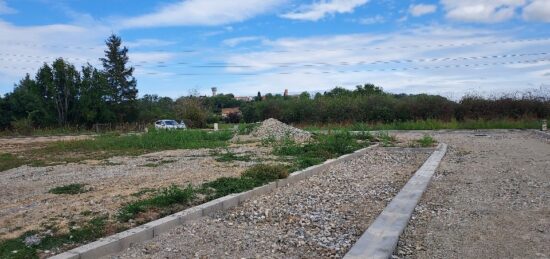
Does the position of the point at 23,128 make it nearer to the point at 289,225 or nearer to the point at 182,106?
the point at 182,106

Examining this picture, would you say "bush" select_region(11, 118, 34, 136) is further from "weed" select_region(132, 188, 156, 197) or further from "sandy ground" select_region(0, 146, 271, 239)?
"weed" select_region(132, 188, 156, 197)

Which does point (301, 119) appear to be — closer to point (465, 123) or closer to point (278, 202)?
point (465, 123)

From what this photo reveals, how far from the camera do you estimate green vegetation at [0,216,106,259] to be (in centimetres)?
395

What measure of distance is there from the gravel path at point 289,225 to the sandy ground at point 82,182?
1.29m

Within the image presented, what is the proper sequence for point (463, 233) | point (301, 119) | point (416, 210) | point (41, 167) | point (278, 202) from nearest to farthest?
point (463, 233) < point (416, 210) < point (278, 202) < point (41, 167) < point (301, 119)

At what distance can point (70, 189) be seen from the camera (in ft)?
24.0

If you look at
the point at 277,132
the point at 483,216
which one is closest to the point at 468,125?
the point at 277,132

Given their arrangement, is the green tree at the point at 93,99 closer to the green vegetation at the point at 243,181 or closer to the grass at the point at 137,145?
the grass at the point at 137,145

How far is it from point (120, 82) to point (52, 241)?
55121mm

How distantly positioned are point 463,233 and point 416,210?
3.87ft

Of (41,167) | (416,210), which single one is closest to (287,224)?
(416,210)

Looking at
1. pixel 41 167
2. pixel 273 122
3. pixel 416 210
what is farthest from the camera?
pixel 273 122

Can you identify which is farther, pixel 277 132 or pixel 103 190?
pixel 277 132

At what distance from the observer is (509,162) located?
1070cm
